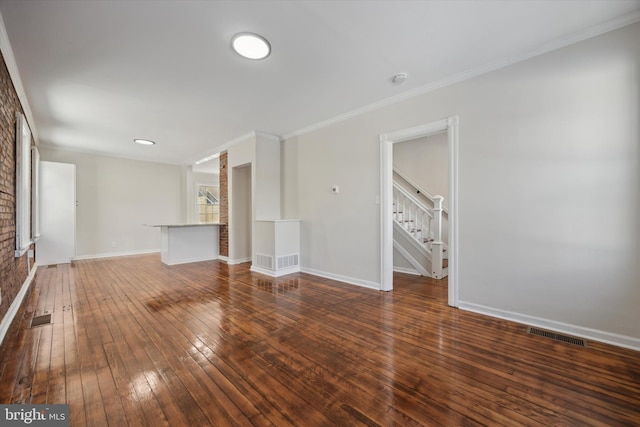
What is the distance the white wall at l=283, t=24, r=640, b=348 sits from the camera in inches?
85.4

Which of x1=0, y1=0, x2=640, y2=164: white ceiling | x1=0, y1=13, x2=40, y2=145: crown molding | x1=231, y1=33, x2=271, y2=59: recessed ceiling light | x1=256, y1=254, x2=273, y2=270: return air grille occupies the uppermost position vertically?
x1=0, y1=0, x2=640, y2=164: white ceiling

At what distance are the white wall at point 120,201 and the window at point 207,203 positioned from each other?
98 centimetres

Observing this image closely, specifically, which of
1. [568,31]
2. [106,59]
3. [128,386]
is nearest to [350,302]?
[128,386]

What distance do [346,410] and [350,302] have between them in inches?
71.3

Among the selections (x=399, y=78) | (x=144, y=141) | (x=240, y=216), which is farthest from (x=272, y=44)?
(x=144, y=141)

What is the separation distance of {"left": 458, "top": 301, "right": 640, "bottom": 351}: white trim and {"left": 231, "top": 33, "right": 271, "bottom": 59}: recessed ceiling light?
3318 millimetres

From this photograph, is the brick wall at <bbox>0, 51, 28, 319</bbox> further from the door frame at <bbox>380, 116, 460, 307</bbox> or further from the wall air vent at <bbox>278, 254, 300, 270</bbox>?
the door frame at <bbox>380, 116, 460, 307</bbox>

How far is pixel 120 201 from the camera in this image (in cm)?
710

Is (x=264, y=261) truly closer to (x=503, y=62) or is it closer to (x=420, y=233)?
(x=420, y=233)

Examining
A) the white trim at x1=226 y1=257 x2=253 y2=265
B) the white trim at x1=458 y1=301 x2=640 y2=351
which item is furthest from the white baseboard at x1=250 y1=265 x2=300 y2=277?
the white trim at x1=458 y1=301 x2=640 y2=351

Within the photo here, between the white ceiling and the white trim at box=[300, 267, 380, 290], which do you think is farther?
the white trim at box=[300, 267, 380, 290]

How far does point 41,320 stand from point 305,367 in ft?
9.45

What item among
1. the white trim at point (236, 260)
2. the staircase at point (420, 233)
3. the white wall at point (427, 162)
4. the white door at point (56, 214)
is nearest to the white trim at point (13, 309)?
the white door at point (56, 214)

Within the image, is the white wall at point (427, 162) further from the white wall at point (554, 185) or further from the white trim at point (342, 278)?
the white trim at point (342, 278)
